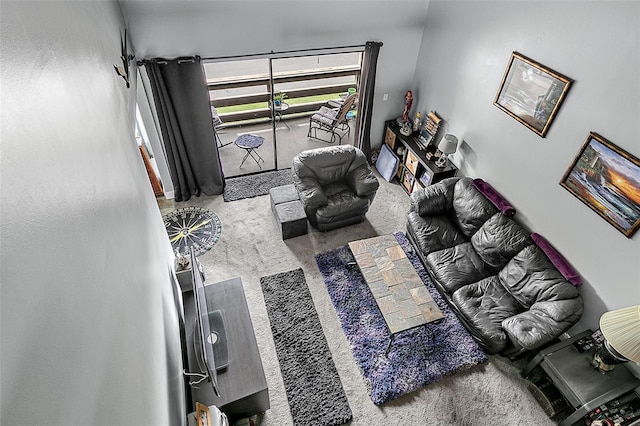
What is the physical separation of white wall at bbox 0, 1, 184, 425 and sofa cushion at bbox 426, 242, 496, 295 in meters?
3.04

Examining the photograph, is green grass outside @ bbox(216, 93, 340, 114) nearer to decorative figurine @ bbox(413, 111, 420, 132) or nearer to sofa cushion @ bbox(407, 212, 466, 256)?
decorative figurine @ bbox(413, 111, 420, 132)

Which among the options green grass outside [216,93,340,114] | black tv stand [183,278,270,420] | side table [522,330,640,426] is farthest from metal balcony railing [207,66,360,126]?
side table [522,330,640,426]

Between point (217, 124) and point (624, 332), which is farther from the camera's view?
point (217, 124)

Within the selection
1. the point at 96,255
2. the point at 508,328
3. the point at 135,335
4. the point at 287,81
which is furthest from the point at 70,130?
the point at 287,81

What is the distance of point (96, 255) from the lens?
1.33 metres

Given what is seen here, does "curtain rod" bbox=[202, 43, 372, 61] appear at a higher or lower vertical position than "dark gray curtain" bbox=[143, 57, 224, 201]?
higher

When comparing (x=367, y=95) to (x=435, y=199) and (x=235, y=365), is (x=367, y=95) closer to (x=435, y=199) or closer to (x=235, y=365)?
(x=435, y=199)

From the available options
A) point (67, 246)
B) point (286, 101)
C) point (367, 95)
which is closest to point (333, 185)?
point (367, 95)

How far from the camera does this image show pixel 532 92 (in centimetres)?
372

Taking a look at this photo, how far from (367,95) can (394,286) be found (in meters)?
3.01

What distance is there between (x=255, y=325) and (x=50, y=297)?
10.5ft

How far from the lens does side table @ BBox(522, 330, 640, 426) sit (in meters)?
3.03

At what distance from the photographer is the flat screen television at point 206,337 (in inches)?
92.3

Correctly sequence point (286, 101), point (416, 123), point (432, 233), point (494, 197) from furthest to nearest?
point (286, 101), point (416, 123), point (432, 233), point (494, 197)
